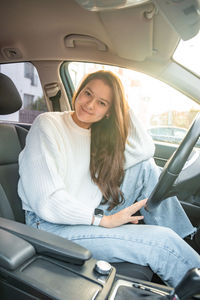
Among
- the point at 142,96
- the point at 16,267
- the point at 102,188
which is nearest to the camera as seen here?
the point at 16,267

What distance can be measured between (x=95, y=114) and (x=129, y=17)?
478 millimetres

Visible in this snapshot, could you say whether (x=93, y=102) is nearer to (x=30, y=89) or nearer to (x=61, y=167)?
(x=61, y=167)

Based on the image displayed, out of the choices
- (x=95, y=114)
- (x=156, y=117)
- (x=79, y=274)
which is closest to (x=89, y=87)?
(x=95, y=114)

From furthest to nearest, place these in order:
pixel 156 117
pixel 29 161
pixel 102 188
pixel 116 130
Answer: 1. pixel 156 117
2. pixel 116 130
3. pixel 102 188
4. pixel 29 161

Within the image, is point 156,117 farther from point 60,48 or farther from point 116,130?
point 60,48

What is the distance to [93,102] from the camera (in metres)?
1.35

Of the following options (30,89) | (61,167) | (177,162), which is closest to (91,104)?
(61,167)

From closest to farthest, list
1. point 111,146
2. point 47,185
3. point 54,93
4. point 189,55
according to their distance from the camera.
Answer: point 47,185
point 189,55
point 111,146
point 54,93

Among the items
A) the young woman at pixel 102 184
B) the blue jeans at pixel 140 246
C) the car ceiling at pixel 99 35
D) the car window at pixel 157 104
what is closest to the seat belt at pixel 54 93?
the car window at pixel 157 104

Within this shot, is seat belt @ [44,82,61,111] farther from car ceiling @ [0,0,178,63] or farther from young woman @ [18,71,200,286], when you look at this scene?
young woman @ [18,71,200,286]

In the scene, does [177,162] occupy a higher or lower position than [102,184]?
higher

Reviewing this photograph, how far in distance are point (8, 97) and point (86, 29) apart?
579 millimetres

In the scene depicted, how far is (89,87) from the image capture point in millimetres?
1390

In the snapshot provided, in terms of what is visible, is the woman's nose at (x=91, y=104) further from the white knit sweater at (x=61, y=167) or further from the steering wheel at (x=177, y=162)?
the steering wheel at (x=177, y=162)
